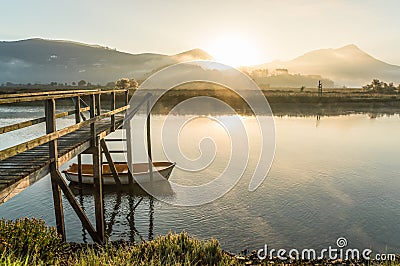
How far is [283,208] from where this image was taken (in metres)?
13.3

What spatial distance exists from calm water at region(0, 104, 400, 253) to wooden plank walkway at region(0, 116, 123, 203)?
2900 millimetres

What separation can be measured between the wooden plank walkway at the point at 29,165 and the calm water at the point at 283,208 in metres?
2.90

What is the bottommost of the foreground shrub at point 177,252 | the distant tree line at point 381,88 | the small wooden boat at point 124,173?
the small wooden boat at point 124,173

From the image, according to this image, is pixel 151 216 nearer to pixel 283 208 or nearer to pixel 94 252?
pixel 283 208

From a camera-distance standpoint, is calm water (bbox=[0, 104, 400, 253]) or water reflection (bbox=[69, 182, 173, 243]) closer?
calm water (bbox=[0, 104, 400, 253])

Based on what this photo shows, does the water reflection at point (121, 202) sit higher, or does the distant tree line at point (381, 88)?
the distant tree line at point (381, 88)

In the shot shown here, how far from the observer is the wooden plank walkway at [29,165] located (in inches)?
250

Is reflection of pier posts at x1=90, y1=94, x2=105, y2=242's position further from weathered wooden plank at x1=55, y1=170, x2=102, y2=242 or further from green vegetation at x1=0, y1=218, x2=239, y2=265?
green vegetation at x1=0, y1=218, x2=239, y2=265

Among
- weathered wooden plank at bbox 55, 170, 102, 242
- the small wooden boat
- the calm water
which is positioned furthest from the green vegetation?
the small wooden boat

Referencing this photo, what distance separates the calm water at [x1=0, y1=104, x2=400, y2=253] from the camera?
11109 mm

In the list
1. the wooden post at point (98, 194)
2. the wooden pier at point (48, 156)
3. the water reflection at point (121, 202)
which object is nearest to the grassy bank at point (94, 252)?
the wooden pier at point (48, 156)

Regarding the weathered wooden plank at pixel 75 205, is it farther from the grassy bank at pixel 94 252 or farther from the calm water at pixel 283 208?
the calm water at pixel 283 208

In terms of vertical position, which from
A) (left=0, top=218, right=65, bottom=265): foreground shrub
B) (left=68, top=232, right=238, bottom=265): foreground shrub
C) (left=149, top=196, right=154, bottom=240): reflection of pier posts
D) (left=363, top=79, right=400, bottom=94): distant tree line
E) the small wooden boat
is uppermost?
(left=363, top=79, right=400, bottom=94): distant tree line

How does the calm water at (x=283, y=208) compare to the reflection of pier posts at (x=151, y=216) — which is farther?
the reflection of pier posts at (x=151, y=216)
